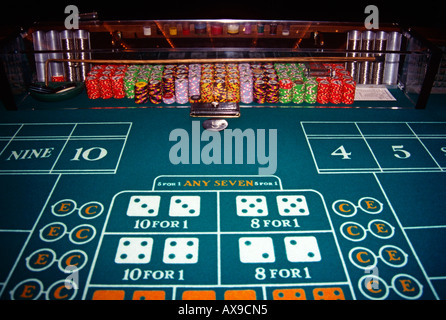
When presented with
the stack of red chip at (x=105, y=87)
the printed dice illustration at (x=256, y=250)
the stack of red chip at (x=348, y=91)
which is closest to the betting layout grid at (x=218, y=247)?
the printed dice illustration at (x=256, y=250)

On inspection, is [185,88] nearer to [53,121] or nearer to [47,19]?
[53,121]

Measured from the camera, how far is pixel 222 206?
3.13 m

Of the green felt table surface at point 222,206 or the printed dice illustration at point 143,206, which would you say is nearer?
the green felt table surface at point 222,206

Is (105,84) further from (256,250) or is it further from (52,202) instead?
(256,250)

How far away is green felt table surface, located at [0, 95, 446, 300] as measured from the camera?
8.37 feet

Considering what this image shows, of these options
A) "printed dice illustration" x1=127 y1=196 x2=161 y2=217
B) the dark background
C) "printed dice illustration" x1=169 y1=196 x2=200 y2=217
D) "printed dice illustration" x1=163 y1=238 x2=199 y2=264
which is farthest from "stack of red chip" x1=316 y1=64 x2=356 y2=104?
"printed dice illustration" x1=163 y1=238 x2=199 y2=264

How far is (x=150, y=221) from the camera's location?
2.98m

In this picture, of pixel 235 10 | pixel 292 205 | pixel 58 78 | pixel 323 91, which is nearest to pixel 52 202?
pixel 292 205

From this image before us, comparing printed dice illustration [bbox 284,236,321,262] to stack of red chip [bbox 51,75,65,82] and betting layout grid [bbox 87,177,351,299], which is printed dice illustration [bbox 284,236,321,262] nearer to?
betting layout grid [bbox 87,177,351,299]

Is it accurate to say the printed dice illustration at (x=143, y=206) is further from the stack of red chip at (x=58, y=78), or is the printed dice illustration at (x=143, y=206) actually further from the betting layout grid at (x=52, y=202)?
the stack of red chip at (x=58, y=78)

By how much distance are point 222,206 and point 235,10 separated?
396cm

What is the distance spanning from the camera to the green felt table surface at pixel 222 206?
8.37 ft

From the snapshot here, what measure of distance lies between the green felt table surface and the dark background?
184cm

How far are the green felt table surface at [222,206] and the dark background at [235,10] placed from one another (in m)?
1.84
